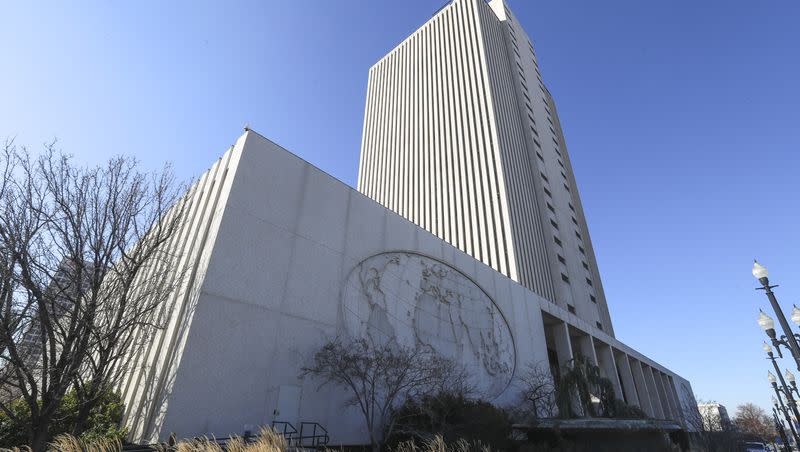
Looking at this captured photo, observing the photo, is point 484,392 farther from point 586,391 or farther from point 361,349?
point 361,349

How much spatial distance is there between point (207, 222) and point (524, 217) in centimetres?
3607

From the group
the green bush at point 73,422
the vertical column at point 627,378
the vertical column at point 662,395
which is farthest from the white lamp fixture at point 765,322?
the vertical column at point 662,395

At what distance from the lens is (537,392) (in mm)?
25203

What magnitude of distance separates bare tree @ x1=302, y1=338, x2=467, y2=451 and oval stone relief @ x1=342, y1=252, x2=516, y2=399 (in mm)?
1421

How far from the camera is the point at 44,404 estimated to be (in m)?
9.14

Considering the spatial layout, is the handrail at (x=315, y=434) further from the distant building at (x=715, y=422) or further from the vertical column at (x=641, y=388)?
the vertical column at (x=641, y=388)

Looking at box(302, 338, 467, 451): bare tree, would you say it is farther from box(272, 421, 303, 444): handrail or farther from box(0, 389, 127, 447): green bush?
box(0, 389, 127, 447): green bush

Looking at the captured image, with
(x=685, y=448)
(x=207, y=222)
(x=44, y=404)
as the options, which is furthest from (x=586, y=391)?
(x=44, y=404)

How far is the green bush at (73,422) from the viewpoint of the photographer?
35.7 ft

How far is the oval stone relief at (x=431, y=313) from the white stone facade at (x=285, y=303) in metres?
0.07

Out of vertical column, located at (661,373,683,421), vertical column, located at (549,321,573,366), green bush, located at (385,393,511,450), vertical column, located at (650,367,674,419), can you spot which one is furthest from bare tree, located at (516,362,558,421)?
vertical column, located at (661,373,683,421)

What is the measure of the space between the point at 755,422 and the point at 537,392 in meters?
73.1

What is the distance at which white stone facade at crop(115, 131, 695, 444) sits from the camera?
40.4ft

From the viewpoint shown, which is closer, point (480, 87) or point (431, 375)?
point (431, 375)
